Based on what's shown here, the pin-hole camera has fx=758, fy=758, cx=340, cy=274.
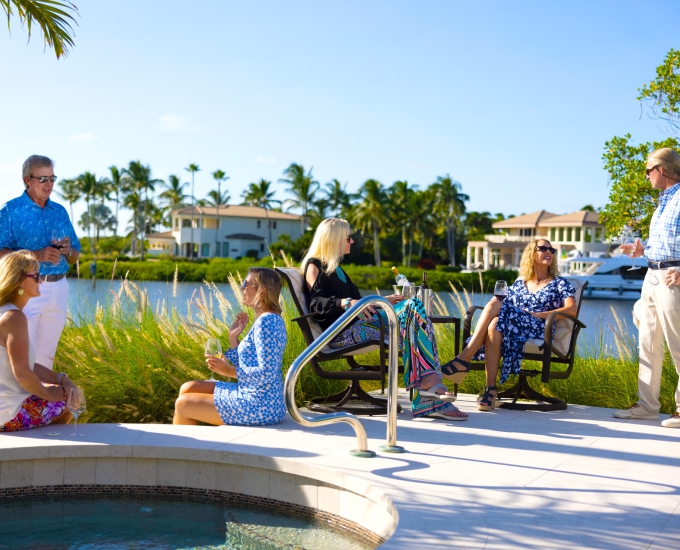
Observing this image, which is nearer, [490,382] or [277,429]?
[277,429]

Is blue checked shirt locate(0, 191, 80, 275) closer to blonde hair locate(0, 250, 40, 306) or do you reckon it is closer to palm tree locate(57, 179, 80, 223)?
blonde hair locate(0, 250, 40, 306)

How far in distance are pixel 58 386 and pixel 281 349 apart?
1.22 m

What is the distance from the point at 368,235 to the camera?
238 feet

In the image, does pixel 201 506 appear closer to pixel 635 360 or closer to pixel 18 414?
pixel 18 414

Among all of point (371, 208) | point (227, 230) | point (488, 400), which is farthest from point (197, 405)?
point (227, 230)

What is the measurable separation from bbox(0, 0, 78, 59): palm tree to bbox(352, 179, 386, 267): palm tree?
208ft

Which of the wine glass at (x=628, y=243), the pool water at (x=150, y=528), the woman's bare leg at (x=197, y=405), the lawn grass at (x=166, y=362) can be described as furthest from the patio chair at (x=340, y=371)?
the wine glass at (x=628, y=243)

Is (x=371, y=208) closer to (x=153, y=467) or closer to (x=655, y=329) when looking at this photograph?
(x=655, y=329)

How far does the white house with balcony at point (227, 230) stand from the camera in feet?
250

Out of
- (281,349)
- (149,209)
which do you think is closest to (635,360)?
(281,349)

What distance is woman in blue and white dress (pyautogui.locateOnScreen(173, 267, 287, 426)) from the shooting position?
170 inches

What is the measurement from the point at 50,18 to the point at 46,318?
13.9 ft

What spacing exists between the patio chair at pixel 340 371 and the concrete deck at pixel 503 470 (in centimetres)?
27

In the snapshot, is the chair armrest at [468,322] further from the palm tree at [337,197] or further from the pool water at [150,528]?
the palm tree at [337,197]
